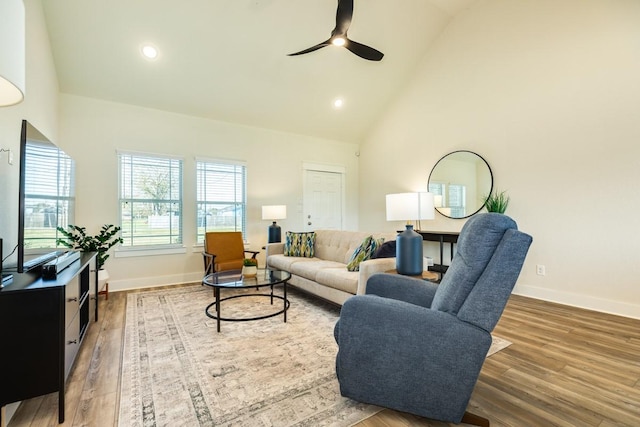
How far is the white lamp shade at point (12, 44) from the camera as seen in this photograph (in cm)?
85

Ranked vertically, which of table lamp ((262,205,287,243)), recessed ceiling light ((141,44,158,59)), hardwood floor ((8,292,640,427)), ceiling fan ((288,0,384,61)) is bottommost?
hardwood floor ((8,292,640,427))

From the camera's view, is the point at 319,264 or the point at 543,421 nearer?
the point at 543,421

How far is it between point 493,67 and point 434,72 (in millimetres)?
1013

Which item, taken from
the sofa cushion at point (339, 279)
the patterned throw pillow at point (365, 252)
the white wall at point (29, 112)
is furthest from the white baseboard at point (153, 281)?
the patterned throw pillow at point (365, 252)

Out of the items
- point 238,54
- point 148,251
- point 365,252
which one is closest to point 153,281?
point 148,251

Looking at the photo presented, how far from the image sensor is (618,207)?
3.28 meters

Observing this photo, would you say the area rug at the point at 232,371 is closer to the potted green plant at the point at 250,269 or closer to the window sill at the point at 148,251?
the potted green plant at the point at 250,269

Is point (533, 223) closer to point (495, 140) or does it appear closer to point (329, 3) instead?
point (495, 140)

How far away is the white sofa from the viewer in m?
2.84

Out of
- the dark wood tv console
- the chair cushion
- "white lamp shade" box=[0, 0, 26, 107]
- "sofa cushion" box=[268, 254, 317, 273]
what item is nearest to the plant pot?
"sofa cushion" box=[268, 254, 317, 273]

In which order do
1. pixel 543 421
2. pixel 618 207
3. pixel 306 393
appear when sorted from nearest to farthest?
pixel 543 421, pixel 306 393, pixel 618 207

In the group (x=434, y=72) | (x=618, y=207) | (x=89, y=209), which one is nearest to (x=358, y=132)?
(x=434, y=72)

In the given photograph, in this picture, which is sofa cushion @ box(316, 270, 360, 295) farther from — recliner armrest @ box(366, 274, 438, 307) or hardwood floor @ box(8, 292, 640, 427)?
hardwood floor @ box(8, 292, 640, 427)

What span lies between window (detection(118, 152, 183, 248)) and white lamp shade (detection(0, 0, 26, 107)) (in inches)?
150
